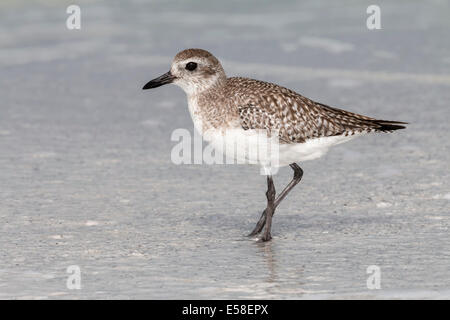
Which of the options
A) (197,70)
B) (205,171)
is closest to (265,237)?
(197,70)

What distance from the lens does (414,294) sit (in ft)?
24.8

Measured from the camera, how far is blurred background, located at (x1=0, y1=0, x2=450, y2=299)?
819 cm

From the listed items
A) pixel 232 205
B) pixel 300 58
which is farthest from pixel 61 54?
pixel 232 205

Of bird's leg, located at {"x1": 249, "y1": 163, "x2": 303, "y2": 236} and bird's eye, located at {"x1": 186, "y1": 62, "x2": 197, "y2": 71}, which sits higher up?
bird's eye, located at {"x1": 186, "y1": 62, "x2": 197, "y2": 71}

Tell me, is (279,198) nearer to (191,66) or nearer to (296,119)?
(296,119)

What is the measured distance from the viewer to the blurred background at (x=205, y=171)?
8.19 metres

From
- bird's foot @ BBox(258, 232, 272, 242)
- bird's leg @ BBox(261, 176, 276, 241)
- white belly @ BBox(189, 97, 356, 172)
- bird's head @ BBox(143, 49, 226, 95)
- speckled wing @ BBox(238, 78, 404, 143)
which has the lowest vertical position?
bird's foot @ BBox(258, 232, 272, 242)

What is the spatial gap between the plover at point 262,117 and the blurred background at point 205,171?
64cm

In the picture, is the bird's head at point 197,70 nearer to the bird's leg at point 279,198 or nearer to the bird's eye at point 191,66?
the bird's eye at point 191,66

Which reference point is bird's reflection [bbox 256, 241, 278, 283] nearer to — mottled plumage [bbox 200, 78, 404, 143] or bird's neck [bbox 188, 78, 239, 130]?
mottled plumage [bbox 200, 78, 404, 143]

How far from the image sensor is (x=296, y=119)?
9.68 meters

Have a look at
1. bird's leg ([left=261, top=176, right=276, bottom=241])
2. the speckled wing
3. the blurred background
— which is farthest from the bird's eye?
the blurred background
